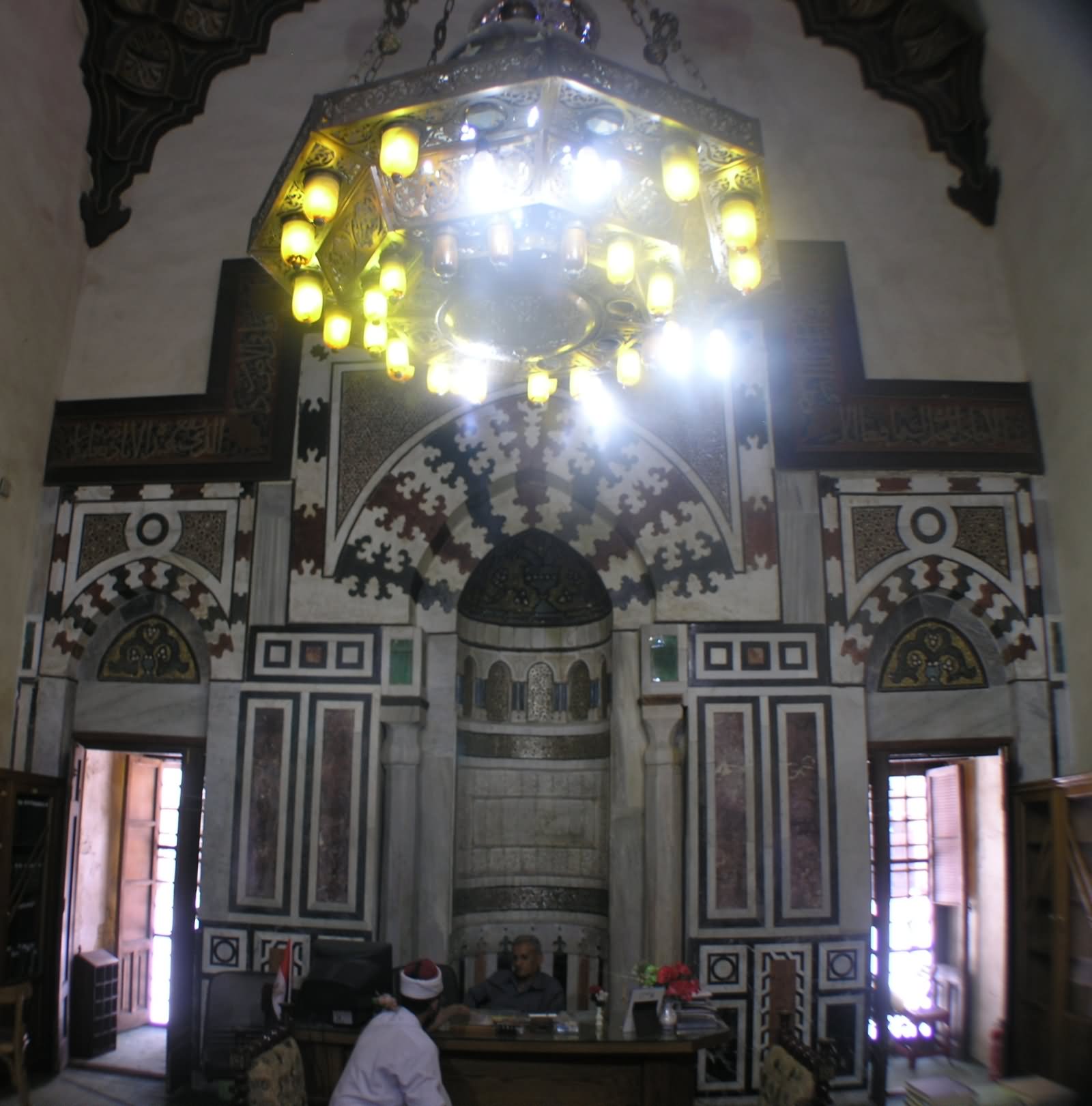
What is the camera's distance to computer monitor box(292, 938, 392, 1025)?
4.45m

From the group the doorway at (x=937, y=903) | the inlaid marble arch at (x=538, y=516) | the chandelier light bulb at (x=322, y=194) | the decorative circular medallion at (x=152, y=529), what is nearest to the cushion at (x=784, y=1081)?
the doorway at (x=937, y=903)

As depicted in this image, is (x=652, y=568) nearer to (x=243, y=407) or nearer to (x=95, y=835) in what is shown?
(x=243, y=407)

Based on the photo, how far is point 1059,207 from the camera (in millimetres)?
6406

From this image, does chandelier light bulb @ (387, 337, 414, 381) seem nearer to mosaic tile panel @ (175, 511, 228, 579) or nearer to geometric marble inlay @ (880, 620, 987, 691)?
mosaic tile panel @ (175, 511, 228, 579)

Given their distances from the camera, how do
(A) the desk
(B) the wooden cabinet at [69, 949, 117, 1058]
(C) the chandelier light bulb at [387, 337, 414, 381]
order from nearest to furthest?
(A) the desk → (C) the chandelier light bulb at [387, 337, 414, 381] → (B) the wooden cabinet at [69, 949, 117, 1058]

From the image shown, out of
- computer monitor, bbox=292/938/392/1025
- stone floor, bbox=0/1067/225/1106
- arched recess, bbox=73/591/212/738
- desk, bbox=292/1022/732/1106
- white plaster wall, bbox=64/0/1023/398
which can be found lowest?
stone floor, bbox=0/1067/225/1106

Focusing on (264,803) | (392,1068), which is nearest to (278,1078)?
(392,1068)

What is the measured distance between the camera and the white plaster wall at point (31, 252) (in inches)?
257

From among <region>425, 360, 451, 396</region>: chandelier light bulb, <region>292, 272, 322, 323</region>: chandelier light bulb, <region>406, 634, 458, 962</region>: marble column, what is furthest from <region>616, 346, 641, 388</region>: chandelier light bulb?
<region>406, 634, 458, 962</region>: marble column

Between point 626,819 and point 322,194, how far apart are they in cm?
387

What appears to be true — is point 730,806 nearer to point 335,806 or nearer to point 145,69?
point 335,806

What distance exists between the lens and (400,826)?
633 cm

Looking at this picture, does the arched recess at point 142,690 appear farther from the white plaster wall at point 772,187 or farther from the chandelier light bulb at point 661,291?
the chandelier light bulb at point 661,291

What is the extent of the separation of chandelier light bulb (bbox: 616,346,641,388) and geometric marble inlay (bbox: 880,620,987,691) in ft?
7.77
